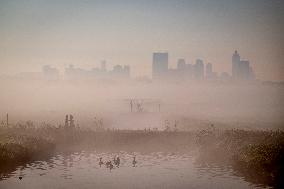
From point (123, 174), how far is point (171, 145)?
28.5 meters

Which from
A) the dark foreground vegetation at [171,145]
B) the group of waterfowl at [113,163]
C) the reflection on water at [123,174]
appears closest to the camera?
the reflection on water at [123,174]

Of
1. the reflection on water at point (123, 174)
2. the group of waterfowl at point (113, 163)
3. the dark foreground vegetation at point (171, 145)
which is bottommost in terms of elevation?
the reflection on water at point (123, 174)

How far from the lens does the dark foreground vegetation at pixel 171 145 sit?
55.4 meters

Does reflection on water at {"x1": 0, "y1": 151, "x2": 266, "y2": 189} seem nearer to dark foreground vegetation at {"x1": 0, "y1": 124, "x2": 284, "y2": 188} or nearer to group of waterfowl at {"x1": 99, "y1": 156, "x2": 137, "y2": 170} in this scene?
group of waterfowl at {"x1": 99, "y1": 156, "x2": 137, "y2": 170}

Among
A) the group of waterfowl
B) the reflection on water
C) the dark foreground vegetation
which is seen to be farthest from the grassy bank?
the group of waterfowl

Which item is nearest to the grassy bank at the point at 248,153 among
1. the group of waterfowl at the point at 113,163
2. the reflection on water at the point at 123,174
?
the reflection on water at the point at 123,174

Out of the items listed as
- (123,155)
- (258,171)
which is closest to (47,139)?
(123,155)

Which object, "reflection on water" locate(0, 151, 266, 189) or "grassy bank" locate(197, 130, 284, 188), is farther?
"grassy bank" locate(197, 130, 284, 188)

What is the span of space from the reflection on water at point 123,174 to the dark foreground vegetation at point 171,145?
2503 millimetres

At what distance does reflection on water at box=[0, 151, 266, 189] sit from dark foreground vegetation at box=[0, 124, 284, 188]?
8.21 feet

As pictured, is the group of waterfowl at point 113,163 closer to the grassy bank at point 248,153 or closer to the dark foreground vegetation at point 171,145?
the dark foreground vegetation at point 171,145

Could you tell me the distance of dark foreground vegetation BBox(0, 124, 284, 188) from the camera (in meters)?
55.4

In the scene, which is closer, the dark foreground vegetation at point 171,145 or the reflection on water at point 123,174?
the reflection on water at point 123,174

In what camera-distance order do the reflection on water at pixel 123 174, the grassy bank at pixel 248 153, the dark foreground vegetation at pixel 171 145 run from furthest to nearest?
the dark foreground vegetation at pixel 171 145
the grassy bank at pixel 248 153
the reflection on water at pixel 123 174
